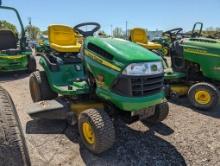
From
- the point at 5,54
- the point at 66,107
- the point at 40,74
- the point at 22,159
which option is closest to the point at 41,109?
the point at 66,107

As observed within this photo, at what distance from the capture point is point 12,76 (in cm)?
892

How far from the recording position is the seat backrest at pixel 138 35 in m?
8.45

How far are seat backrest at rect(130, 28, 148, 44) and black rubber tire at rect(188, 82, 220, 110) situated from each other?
3.62 metres

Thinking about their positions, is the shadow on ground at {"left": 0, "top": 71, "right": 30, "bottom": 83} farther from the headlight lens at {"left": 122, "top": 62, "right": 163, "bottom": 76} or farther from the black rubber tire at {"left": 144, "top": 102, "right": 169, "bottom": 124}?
the headlight lens at {"left": 122, "top": 62, "right": 163, "bottom": 76}

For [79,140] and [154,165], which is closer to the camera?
[154,165]

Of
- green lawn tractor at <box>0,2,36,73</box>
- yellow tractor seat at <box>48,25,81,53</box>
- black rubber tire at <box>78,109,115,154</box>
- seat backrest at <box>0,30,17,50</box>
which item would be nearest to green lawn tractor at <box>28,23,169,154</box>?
→ black rubber tire at <box>78,109,115,154</box>

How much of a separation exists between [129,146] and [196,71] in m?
2.71

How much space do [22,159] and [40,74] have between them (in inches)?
117

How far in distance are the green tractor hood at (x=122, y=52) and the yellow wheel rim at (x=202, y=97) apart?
2.07 m

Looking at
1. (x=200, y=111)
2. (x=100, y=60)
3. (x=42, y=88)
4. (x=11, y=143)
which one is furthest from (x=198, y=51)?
→ (x=11, y=143)

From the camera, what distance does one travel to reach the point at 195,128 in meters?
4.21

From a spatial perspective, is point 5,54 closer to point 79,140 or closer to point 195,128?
Result: point 79,140

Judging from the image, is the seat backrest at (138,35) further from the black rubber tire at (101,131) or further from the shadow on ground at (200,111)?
the black rubber tire at (101,131)

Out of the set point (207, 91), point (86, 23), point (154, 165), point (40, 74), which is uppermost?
point (86, 23)
